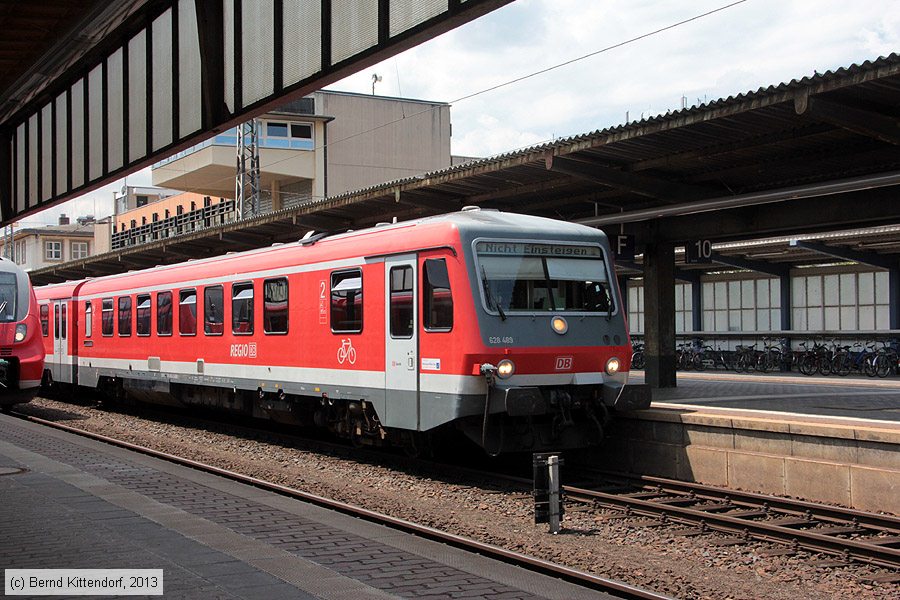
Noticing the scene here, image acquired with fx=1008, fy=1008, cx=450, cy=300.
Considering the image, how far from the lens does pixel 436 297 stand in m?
11.9

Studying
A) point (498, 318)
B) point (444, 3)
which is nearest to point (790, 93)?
point (498, 318)

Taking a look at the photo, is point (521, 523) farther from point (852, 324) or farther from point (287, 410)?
point (852, 324)

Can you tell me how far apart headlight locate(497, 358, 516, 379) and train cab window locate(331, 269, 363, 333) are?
2.46m

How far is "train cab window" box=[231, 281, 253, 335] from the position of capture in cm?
1614

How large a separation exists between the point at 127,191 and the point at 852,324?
64.4 metres

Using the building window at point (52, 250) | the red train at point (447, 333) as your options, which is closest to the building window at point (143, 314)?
the red train at point (447, 333)

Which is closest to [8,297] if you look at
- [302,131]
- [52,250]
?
[302,131]

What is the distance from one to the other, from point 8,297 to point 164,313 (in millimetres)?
2889

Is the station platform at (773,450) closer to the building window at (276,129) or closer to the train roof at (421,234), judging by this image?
the train roof at (421,234)

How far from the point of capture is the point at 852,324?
29.3 m

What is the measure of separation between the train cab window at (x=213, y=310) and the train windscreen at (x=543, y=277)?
6736mm

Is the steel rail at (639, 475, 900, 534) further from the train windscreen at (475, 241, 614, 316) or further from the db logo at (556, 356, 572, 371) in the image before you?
the train windscreen at (475, 241, 614, 316)

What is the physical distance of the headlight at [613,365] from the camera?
12469 millimetres

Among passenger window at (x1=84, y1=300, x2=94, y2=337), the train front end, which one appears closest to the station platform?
the train front end
